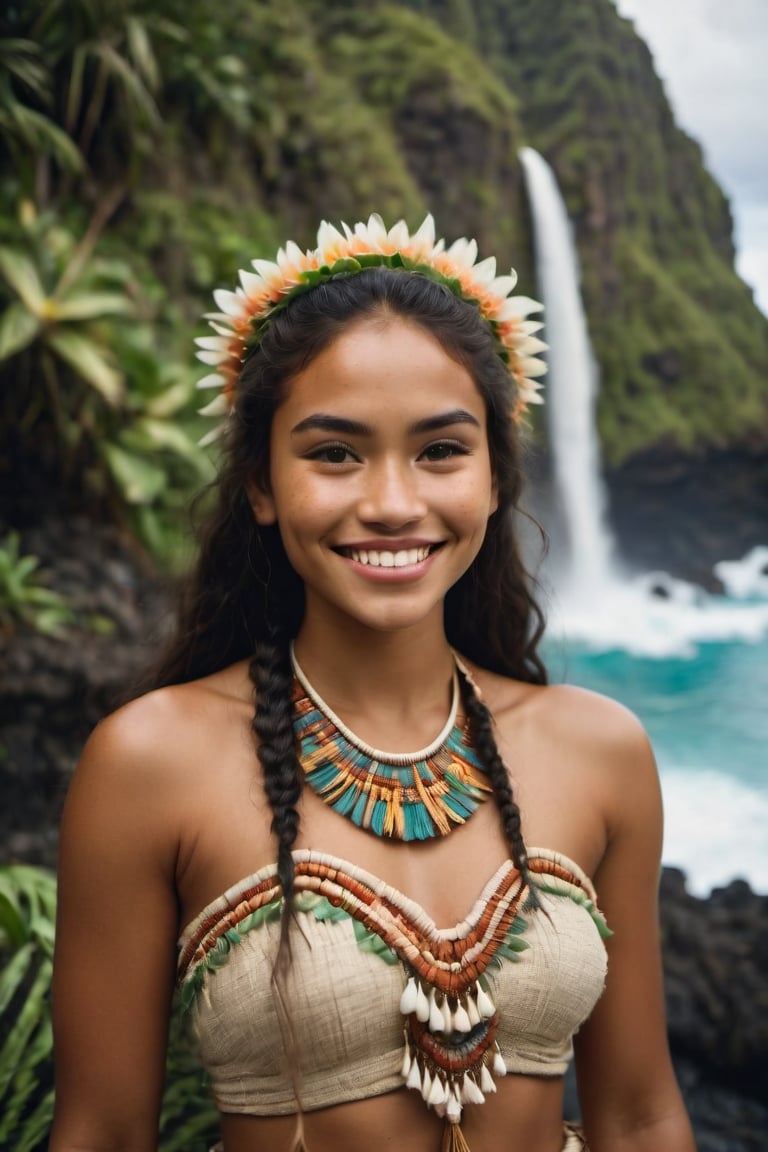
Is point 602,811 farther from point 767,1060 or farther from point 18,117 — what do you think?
point 18,117

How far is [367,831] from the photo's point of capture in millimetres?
1668

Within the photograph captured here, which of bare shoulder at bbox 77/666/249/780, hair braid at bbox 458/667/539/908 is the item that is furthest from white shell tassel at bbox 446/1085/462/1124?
bare shoulder at bbox 77/666/249/780

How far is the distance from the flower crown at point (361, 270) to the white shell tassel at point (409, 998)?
1.01 meters

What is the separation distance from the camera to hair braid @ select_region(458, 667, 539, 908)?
1705 millimetres

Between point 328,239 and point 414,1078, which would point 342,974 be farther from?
point 328,239

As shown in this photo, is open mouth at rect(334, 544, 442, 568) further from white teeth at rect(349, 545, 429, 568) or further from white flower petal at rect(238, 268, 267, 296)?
white flower petal at rect(238, 268, 267, 296)

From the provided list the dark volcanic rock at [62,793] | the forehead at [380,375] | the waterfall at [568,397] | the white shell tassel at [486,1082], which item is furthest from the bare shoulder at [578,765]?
the waterfall at [568,397]

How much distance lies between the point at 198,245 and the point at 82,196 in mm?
1151

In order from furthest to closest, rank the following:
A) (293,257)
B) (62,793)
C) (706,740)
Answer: (706,740) < (62,793) < (293,257)

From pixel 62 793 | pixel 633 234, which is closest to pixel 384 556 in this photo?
pixel 62 793

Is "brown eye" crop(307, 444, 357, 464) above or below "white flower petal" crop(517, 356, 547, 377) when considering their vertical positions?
below

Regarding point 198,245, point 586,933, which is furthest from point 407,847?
point 198,245

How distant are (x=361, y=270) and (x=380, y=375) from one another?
0.24m

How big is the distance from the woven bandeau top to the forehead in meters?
0.72
